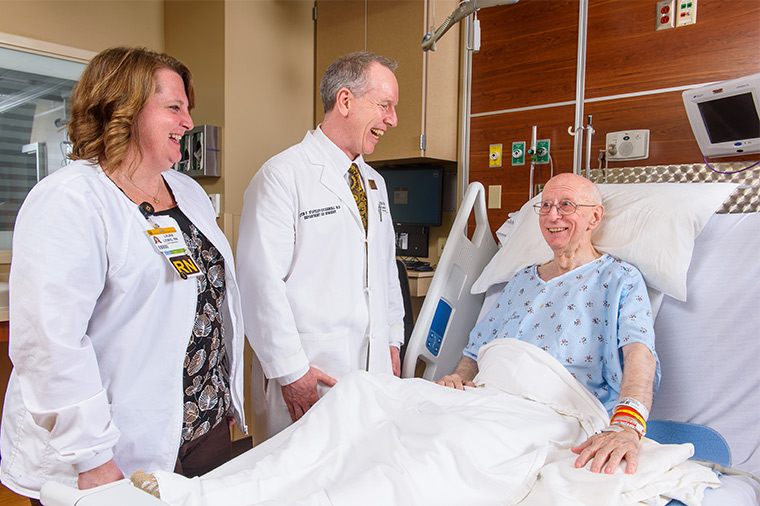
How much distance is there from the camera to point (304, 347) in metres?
1.67

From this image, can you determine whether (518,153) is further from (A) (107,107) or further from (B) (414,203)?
(A) (107,107)

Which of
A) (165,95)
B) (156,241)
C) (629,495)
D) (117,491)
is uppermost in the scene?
(165,95)

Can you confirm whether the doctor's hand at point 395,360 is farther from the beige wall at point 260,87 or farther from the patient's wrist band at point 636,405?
the beige wall at point 260,87

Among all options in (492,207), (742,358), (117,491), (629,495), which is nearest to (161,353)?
(117,491)

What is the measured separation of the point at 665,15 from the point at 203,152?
2.40 metres

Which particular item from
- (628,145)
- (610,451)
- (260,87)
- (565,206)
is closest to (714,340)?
(565,206)

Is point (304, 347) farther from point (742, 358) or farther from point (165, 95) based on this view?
point (742, 358)

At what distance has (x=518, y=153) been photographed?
9.51ft

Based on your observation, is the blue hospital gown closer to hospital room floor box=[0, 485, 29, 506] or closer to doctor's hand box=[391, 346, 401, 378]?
doctor's hand box=[391, 346, 401, 378]

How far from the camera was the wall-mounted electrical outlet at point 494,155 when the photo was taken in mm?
2982

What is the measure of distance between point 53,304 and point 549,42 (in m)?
2.55

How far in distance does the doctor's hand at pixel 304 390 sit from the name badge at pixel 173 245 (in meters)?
0.52

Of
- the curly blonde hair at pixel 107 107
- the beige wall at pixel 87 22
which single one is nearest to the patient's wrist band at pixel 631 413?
the curly blonde hair at pixel 107 107

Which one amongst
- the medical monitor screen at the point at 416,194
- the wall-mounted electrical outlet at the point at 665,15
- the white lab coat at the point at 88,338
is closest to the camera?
the white lab coat at the point at 88,338
